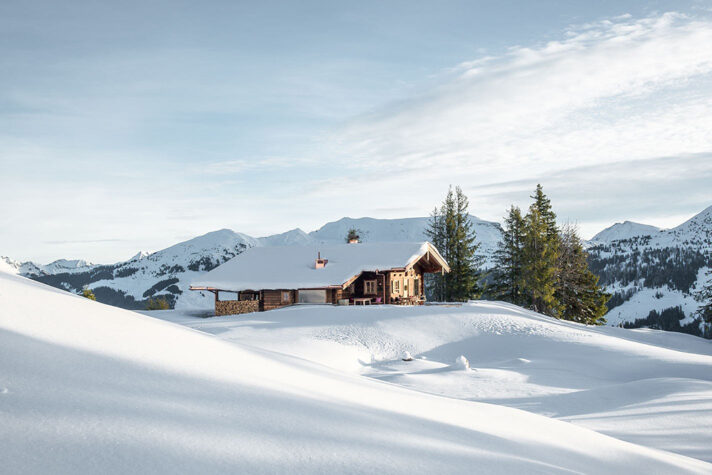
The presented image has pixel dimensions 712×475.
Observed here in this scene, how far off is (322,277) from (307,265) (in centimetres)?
256

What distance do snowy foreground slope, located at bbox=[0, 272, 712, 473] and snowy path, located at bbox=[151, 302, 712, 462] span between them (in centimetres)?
337

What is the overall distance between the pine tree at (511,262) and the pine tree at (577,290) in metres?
3.37

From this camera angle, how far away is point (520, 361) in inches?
739

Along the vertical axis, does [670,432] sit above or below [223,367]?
below

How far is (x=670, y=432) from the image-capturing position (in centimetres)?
941

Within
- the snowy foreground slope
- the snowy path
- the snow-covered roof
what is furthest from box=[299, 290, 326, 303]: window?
the snowy foreground slope

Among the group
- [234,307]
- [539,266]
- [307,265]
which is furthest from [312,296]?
Answer: [539,266]

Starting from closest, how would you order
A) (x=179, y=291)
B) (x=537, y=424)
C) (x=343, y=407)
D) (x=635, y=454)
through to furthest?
1. (x=343, y=407)
2. (x=635, y=454)
3. (x=537, y=424)
4. (x=179, y=291)

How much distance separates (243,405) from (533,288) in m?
37.2

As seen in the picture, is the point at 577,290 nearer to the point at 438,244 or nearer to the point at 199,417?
the point at 438,244

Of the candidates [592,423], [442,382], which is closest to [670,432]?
[592,423]

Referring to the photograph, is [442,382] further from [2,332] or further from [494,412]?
[2,332]

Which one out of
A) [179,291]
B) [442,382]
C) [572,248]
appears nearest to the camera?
[442,382]

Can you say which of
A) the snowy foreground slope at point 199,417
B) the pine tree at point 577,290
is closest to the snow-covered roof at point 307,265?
the pine tree at point 577,290
